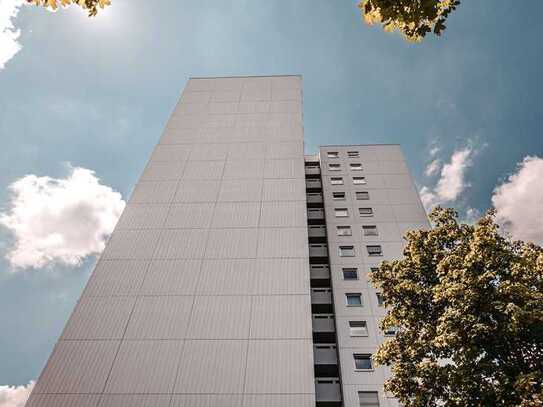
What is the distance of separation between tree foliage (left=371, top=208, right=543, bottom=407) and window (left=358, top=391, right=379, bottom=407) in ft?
32.4

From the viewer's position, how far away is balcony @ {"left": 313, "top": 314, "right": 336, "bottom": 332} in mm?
23047

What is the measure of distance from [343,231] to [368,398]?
12.8 meters

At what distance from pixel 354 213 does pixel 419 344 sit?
20334mm

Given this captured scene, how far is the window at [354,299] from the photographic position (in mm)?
23534

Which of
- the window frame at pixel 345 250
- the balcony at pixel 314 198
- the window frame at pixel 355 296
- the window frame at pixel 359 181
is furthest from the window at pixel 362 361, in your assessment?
the window frame at pixel 359 181

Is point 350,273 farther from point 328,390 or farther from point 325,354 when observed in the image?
point 328,390

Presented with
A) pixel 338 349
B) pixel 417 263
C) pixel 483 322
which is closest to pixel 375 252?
pixel 338 349

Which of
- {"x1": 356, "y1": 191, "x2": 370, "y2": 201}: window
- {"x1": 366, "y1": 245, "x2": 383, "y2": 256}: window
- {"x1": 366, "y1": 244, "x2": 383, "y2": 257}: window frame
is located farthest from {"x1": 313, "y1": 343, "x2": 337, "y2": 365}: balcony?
{"x1": 356, "y1": 191, "x2": 370, "y2": 201}: window

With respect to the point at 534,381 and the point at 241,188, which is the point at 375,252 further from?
the point at 534,381

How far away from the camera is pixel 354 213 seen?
99.2 feet

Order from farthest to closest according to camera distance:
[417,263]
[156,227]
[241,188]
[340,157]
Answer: [340,157]
[241,188]
[156,227]
[417,263]

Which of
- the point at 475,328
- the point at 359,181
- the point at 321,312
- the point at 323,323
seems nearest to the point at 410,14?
the point at 475,328

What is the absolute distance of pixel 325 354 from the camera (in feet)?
70.4

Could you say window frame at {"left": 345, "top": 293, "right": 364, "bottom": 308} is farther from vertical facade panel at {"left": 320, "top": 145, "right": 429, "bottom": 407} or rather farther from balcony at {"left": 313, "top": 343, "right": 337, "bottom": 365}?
balcony at {"left": 313, "top": 343, "right": 337, "bottom": 365}
